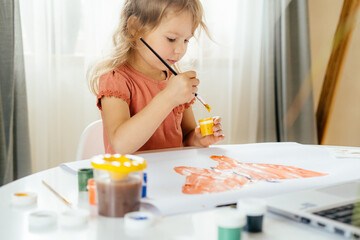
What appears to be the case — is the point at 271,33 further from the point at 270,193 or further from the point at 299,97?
the point at 270,193

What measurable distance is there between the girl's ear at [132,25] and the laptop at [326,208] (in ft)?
2.77

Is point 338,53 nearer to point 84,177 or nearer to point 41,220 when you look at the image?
point 84,177

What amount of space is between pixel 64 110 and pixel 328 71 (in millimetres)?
1421

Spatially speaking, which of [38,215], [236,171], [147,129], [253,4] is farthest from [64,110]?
[38,215]

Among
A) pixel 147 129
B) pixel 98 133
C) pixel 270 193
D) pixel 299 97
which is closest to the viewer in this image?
pixel 270 193

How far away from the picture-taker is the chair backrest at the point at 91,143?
1.17 meters

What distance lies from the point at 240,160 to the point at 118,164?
41cm

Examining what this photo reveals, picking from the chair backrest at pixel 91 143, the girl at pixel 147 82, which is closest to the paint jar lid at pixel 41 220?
the girl at pixel 147 82

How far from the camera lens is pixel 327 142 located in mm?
2629

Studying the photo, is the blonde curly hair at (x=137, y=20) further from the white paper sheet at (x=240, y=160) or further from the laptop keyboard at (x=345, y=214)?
the laptop keyboard at (x=345, y=214)

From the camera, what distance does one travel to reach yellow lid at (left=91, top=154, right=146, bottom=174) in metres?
0.53

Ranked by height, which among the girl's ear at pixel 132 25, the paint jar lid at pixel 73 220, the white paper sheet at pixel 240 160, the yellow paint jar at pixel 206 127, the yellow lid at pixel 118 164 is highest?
the girl's ear at pixel 132 25

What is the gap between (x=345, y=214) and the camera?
0.50 meters

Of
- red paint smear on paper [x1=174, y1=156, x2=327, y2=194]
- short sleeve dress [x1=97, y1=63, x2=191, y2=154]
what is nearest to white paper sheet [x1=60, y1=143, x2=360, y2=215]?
red paint smear on paper [x1=174, y1=156, x2=327, y2=194]
